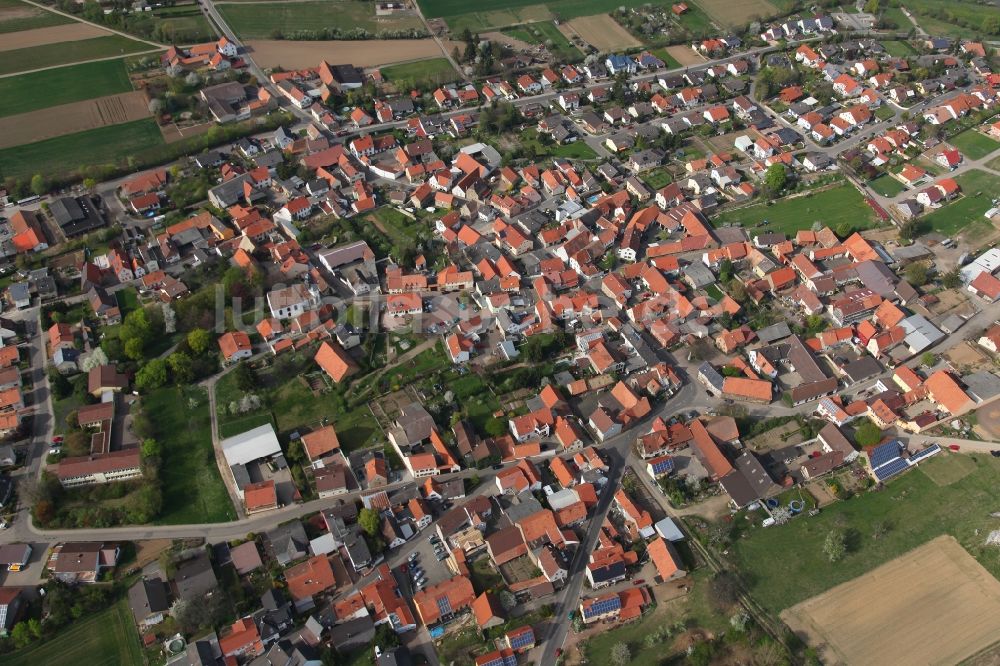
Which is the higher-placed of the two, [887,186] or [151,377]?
[887,186]

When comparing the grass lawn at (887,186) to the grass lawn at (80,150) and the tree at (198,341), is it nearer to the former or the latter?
the tree at (198,341)

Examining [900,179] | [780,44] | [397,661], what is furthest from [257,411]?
[780,44]

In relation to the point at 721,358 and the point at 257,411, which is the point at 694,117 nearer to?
the point at 721,358

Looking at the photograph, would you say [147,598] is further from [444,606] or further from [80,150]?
[80,150]

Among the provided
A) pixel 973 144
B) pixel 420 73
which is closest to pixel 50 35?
pixel 420 73

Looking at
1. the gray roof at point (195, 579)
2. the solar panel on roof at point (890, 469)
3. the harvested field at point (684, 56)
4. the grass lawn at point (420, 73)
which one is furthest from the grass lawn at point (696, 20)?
the gray roof at point (195, 579)

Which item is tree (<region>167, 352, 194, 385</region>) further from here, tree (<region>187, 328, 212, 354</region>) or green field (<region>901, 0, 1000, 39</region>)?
green field (<region>901, 0, 1000, 39</region>)

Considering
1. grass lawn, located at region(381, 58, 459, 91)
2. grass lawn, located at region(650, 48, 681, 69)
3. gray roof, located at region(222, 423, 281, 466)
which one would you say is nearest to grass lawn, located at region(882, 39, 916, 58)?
grass lawn, located at region(650, 48, 681, 69)
